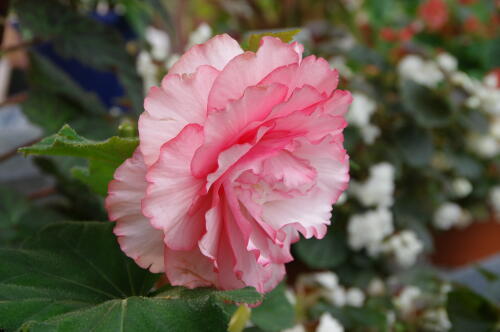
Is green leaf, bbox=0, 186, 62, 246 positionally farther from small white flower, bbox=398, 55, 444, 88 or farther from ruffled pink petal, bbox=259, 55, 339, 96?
small white flower, bbox=398, 55, 444, 88

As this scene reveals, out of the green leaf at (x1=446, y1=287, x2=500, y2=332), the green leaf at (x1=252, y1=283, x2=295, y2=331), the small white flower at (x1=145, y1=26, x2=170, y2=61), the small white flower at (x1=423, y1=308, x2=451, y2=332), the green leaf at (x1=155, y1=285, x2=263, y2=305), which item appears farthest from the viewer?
the small white flower at (x1=145, y1=26, x2=170, y2=61)

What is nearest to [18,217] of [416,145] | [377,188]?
[377,188]

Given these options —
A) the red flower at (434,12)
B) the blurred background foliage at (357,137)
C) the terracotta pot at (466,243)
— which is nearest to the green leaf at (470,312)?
the blurred background foliage at (357,137)

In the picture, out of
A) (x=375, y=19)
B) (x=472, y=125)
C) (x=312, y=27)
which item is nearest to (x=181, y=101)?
(x=472, y=125)

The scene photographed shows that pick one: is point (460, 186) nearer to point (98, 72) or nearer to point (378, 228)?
point (378, 228)

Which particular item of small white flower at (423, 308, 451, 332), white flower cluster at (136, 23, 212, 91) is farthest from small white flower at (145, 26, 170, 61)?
small white flower at (423, 308, 451, 332)

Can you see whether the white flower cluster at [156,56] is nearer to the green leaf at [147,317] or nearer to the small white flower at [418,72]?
the small white flower at [418,72]

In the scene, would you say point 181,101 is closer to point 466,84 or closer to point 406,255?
point 406,255
